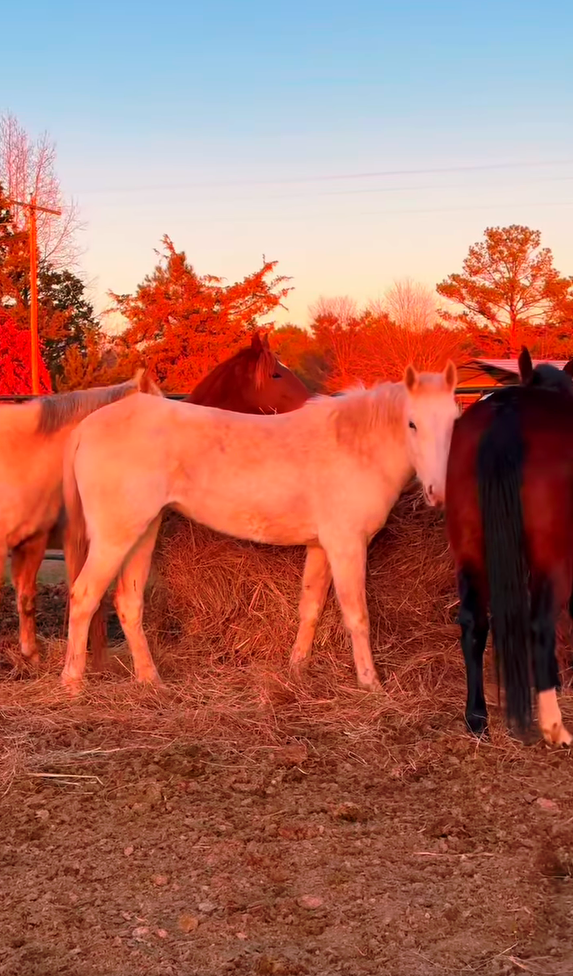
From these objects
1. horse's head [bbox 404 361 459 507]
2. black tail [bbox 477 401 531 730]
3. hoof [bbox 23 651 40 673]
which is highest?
horse's head [bbox 404 361 459 507]

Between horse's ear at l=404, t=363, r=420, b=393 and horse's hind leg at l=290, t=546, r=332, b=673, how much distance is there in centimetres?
106

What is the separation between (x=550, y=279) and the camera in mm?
29453

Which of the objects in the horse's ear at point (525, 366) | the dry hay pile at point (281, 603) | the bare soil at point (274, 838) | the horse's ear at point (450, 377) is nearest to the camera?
the bare soil at point (274, 838)

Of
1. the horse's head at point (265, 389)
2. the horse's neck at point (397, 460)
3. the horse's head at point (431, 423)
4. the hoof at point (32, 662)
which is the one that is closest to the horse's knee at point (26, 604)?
the hoof at point (32, 662)

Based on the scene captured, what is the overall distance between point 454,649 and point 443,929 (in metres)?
2.46

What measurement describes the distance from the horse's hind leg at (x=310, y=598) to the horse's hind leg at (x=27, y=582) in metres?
1.54

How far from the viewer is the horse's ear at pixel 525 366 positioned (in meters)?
4.49

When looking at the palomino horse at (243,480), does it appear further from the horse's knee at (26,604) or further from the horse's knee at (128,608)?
the horse's knee at (26,604)

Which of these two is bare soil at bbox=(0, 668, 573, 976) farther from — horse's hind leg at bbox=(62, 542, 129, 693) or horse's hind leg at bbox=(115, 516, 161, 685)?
horse's hind leg at bbox=(115, 516, 161, 685)

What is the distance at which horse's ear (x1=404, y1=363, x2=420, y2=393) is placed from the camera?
14.0 feet

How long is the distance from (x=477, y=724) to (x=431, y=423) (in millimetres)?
1347

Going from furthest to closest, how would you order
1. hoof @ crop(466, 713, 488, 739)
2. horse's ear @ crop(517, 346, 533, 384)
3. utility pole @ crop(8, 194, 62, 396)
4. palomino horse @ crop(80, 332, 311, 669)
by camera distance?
utility pole @ crop(8, 194, 62, 396), palomino horse @ crop(80, 332, 311, 669), horse's ear @ crop(517, 346, 533, 384), hoof @ crop(466, 713, 488, 739)

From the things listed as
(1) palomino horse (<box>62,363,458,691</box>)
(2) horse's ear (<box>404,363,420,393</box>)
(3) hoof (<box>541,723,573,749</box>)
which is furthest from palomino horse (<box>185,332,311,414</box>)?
(3) hoof (<box>541,723,573,749</box>)

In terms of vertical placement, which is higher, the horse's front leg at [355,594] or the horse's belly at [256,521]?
the horse's belly at [256,521]
